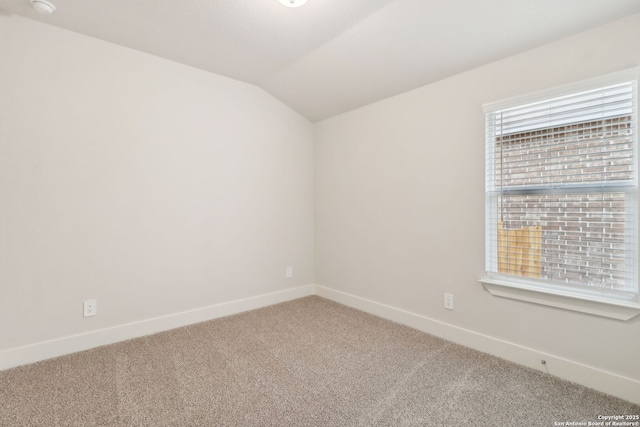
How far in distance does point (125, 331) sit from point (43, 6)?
2368mm

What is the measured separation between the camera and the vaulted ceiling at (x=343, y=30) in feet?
6.03

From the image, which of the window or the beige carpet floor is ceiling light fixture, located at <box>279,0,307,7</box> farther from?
the beige carpet floor

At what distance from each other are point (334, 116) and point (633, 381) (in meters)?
3.16

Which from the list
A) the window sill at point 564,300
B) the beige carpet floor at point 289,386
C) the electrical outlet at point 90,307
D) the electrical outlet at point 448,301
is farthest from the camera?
the electrical outlet at point 448,301

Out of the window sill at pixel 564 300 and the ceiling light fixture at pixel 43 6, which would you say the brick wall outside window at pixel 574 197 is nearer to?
the window sill at pixel 564 300

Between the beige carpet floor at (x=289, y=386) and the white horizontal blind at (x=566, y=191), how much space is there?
0.72m

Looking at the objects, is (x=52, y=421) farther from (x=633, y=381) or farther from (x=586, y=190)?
(x=586, y=190)

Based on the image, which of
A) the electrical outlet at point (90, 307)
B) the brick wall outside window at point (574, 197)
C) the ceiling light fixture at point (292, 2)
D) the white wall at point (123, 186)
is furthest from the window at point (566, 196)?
the electrical outlet at point (90, 307)

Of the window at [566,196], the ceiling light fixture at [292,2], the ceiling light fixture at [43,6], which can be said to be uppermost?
the ceiling light fixture at [43,6]

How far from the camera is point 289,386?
1851 millimetres

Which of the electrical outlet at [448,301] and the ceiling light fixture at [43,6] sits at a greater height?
the ceiling light fixture at [43,6]

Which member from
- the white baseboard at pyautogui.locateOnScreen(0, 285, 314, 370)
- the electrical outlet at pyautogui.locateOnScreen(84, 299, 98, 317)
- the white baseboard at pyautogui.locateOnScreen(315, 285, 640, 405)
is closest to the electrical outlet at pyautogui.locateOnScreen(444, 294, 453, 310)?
the white baseboard at pyautogui.locateOnScreen(315, 285, 640, 405)

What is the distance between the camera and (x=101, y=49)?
2391mm

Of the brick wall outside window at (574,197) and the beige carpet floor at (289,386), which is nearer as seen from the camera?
the beige carpet floor at (289,386)
